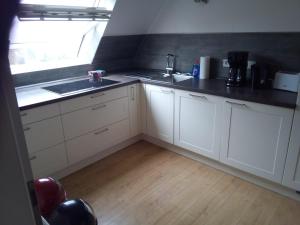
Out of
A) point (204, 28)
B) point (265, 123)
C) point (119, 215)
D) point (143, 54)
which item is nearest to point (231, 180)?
point (265, 123)

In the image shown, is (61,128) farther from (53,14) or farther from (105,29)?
(105,29)

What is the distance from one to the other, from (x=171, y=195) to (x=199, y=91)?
1.01 m

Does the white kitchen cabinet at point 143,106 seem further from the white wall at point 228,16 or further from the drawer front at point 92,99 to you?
the white wall at point 228,16

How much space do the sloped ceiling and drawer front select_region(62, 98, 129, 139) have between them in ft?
2.89

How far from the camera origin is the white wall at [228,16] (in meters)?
2.18

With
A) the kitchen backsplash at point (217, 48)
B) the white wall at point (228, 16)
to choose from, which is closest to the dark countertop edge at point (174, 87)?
the kitchen backsplash at point (217, 48)

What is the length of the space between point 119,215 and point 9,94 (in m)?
1.71

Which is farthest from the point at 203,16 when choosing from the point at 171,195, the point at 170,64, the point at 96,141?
the point at 171,195

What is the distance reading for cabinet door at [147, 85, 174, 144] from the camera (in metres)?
2.66

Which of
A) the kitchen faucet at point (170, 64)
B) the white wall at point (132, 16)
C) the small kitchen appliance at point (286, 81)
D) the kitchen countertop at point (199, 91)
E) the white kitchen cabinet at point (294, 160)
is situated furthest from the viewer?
the kitchen faucet at point (170, 64)

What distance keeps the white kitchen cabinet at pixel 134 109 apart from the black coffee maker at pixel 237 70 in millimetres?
1085

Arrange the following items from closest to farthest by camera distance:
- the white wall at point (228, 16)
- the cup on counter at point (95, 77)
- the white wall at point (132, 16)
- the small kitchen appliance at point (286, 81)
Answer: the small kitchen appliance at point (286, 81), the white wall at point (228, 16), the white wall at point (132, 16), the cup on counter at point (95, 77)

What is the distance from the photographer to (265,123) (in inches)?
78.9

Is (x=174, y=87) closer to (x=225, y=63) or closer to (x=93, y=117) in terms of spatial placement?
(x=225, y=63)
